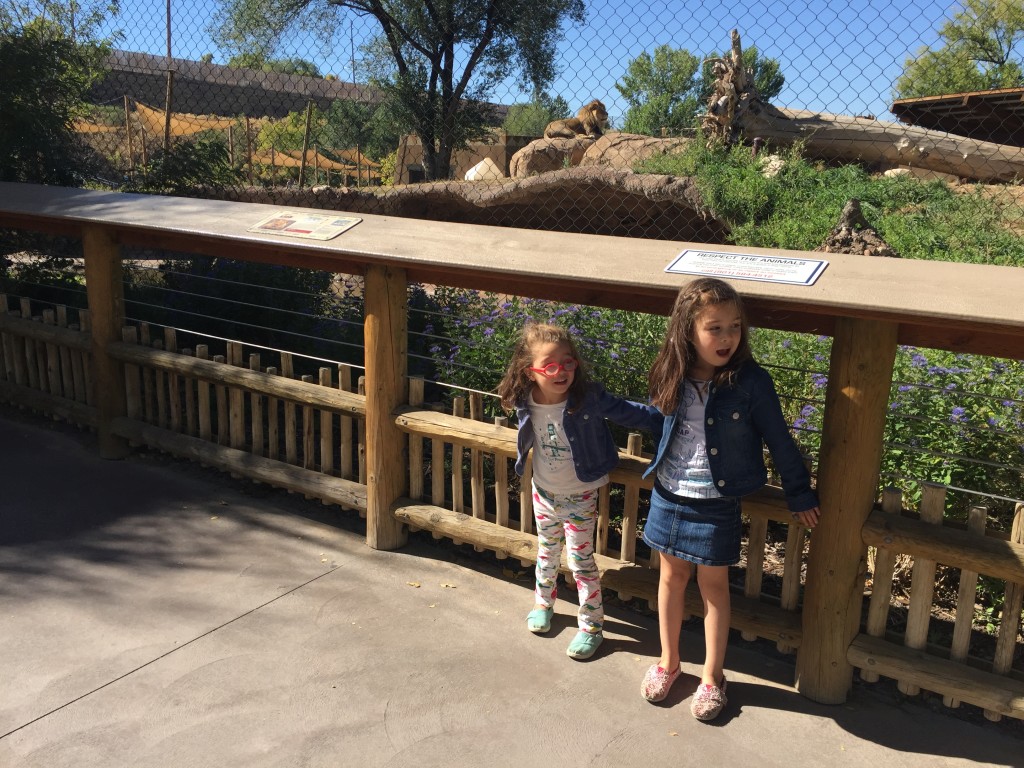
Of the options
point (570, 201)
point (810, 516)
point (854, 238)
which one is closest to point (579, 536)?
point (810, 516)

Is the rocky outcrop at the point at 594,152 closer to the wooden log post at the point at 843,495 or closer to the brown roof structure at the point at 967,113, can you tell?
the brown roof structure at the point at 967,113

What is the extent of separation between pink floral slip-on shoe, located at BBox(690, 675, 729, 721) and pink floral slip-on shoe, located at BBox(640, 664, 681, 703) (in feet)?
0.31

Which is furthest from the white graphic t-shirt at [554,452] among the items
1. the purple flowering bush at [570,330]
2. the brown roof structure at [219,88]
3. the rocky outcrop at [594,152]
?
the rocky outcrop at [594,152]

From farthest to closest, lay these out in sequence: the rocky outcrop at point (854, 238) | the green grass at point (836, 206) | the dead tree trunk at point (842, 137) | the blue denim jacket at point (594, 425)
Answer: the dead tree trunk at point (842, 137), the green grass at point (836, 206), the rocky outcrop at point (854, 238), the blue denim jacket at point (594, 425)

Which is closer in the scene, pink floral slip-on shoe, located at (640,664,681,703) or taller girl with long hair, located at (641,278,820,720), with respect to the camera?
taller girl with long hair, located at (641,278,820,720)

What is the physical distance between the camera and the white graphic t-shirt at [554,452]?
3045 millimetres

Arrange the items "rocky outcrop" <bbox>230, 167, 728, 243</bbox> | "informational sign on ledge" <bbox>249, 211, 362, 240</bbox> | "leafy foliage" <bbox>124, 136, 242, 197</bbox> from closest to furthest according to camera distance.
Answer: "informational sign on ledge" <bbox>249, 211, 362, 240</bbox> < "leafy foliage" <bbox>124, 136, 242, 197</bbox> < "rocky outcrop" <bbox>230, 167, 728, 243</bbox>

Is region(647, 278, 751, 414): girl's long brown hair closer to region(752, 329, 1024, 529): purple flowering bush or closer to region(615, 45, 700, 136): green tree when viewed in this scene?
region(752, 329, 1024, 529): purple flowering bush

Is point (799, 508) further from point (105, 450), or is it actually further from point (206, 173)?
point (206, 173)

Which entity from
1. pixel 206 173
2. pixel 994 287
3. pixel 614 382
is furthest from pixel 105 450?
pixel 994 287

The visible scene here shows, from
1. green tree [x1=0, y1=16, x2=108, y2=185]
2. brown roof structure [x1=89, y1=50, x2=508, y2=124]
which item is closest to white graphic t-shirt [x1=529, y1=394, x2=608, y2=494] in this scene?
brown roof structure [x1=89, y1=50, x2=508, y2=124]

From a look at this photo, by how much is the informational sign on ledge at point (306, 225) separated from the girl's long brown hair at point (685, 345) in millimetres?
1537

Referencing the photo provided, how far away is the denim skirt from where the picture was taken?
2.70 metres

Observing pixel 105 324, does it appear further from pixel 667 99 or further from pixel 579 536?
pixel 667 99
